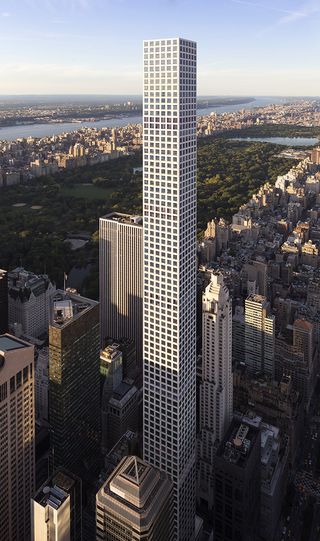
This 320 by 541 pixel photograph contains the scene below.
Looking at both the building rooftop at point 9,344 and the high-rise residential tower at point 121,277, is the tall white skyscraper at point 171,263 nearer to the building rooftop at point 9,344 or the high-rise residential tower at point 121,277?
the building rooftop at point 9,344

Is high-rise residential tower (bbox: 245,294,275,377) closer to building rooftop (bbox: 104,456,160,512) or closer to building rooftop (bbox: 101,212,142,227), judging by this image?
building rooftop (bbox: 101,212,142,227)

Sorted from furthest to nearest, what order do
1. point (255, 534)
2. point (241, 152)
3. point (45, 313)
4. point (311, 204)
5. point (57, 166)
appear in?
point (241, 152), point (57, 166), point (311, 204), point (45, 313), point (255, 534)

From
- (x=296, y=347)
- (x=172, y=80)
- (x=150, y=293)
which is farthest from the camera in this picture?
(x=296, y=347)

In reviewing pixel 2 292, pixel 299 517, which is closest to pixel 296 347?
pixel 299 517

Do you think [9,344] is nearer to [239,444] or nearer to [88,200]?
[239,444]

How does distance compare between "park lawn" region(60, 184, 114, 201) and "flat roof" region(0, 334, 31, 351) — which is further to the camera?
"park lawn" region(60, 184, 114, 201)

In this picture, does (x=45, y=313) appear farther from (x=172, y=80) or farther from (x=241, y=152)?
(x=241, y=152)

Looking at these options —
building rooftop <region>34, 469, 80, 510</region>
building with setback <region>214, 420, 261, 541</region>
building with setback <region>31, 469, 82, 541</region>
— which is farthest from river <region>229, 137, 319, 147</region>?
building with setback <region>31, 469, 82, 541</region>
